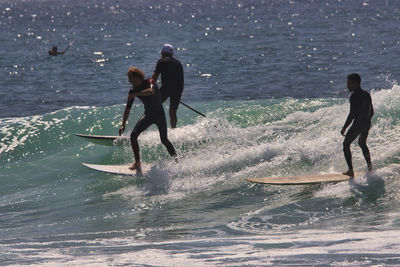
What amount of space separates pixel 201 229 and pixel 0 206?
3873 millimetres

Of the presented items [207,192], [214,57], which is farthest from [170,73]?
[214,57]

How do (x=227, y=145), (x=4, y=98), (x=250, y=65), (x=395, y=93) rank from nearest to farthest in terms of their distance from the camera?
(x=227, y=145) < (x=395, y=93) < (x=4, y=98) < (x=250, y=65)

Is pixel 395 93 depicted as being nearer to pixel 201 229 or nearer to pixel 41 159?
pixel 201 229

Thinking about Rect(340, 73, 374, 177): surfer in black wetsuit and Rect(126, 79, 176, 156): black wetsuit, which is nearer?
Rect(340, 73, 374, 177): surfer in black wetsuit

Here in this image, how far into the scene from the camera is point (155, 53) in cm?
3631

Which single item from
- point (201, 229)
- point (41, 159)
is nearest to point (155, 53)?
point (41, 159)

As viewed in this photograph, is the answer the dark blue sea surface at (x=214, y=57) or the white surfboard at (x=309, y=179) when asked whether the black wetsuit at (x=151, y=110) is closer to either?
the white surfboard at (x=309, y=179)

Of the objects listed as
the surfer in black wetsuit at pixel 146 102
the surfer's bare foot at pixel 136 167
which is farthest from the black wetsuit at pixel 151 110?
the surfer's bare foot at pixel 136 167

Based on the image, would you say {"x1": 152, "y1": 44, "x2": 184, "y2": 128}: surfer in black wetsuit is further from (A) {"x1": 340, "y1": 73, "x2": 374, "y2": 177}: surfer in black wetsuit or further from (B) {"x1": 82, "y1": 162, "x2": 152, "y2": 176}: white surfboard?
(A) {"x1": 340, "y1": 73, "x2": 374, "y2": 177}: surfer in black wetsuit

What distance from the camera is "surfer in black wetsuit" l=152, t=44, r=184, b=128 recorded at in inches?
452

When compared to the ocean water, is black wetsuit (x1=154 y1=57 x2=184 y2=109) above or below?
above

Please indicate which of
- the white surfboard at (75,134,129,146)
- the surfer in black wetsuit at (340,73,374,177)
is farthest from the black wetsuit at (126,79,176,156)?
the surfer in black wetsuit at (340,73,374,177)

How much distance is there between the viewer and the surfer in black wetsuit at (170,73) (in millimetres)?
11469

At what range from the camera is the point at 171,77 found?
11664 millimetres
